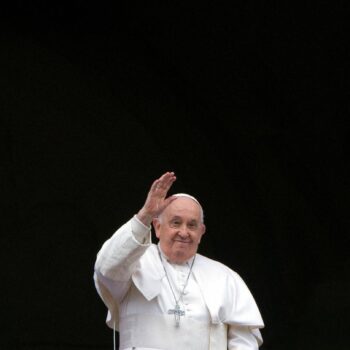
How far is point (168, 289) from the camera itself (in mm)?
6055

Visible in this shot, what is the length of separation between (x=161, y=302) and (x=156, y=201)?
1.69 ft

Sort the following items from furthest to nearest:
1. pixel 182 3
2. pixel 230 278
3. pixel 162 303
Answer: pixel 182 3
pixel 230 278
pixel 162 303

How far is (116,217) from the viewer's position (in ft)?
27.3

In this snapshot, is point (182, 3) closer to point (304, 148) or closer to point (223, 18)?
point (223, 18)

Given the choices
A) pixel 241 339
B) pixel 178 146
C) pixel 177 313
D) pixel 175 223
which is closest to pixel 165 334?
pixel 177 313

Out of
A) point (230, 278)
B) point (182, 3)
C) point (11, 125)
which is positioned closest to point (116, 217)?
point (11, 125)

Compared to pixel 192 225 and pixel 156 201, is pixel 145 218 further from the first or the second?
pixel 192 225

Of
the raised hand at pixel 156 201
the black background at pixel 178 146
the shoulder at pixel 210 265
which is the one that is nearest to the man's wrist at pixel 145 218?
the raised hand at pixel 156 201

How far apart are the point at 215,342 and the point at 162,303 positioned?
291mm

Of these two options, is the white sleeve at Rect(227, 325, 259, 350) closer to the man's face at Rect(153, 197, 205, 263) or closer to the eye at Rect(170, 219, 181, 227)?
the man's face at Rect(153, 197, 205, 263)

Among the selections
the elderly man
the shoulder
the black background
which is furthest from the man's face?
the black background

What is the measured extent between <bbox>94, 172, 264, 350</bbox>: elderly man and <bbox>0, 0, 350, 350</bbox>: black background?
2046 mm

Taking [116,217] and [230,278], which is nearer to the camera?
[230,278]

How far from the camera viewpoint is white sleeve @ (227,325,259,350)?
6098 millimetres
